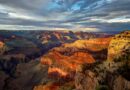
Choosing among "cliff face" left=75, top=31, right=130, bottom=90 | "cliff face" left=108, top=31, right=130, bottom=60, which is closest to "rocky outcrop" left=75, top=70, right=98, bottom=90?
"cliff face" left=75, top=31, right=130, bottom=90

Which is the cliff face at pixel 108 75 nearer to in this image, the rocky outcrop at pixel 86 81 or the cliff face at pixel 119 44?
the rocky outcrop at pixel 86 81

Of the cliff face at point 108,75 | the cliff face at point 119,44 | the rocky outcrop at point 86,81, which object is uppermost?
the cliff face at point 119,44

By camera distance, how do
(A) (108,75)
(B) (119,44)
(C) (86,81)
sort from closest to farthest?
(A) (108,75) → (C) (86,81) → (B) (119,44)

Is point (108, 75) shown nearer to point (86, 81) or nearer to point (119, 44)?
point (86, 81)

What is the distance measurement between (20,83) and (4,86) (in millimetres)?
11465

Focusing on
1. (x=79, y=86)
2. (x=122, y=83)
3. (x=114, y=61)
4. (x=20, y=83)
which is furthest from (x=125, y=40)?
(x=20, y=83)

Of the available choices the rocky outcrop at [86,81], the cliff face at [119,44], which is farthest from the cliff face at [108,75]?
the cliff face at [119,44]

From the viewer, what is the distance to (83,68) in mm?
89125

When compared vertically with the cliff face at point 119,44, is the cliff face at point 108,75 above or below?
below

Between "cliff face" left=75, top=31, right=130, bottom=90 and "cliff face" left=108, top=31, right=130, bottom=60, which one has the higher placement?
"cliff face" left=108, top=31, right=130, bottom=60

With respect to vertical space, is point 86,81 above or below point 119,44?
below

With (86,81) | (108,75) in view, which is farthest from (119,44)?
(108,75)

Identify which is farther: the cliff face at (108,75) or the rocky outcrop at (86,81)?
the rocky outcrop at (86,81)

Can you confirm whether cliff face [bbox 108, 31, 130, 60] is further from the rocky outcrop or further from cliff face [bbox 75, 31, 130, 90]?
the rocky outcrop
